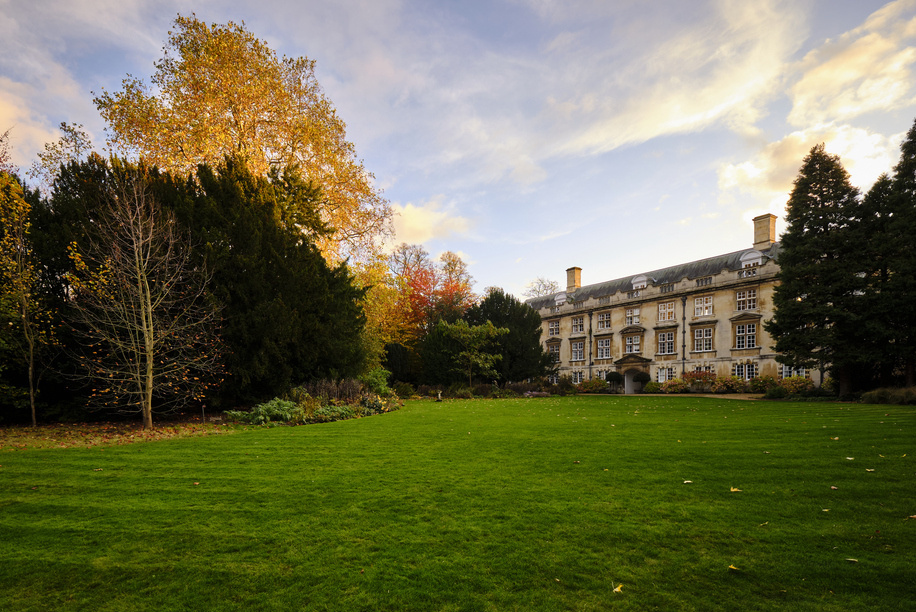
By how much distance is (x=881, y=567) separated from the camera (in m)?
3.26

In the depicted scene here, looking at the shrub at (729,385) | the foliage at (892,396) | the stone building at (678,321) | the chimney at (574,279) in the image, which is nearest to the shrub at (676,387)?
the shrub at (729,385)

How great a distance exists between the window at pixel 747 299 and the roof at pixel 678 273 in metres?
2.46

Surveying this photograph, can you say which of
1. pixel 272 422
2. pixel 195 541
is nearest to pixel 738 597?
pixel 195 541

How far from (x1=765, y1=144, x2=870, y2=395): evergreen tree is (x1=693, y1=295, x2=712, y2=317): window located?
37.0 ft

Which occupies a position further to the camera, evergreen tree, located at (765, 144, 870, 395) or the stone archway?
the stone archway

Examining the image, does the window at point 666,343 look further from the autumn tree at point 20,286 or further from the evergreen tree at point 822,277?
the autumn tree at point 20,286

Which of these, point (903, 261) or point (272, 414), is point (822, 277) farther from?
point (272, 414)

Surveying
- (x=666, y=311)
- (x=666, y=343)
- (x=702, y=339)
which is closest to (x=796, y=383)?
(x=702, y=339)

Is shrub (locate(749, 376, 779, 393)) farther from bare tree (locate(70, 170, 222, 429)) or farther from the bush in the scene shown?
bare tree (locate(70, 170, 222, 429))

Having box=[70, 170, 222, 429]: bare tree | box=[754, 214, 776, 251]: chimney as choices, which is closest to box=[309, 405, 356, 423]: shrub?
box=[70, 170, 222, 429]: bare tree

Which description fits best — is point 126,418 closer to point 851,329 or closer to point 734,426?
point 734,426

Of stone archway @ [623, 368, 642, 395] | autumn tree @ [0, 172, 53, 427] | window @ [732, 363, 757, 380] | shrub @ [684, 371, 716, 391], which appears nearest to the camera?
autumn tree @ [0, 172, 53, 427]

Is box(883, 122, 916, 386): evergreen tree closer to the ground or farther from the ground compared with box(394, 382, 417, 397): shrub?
farther from the ground

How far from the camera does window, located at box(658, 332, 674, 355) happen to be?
1476 inches
